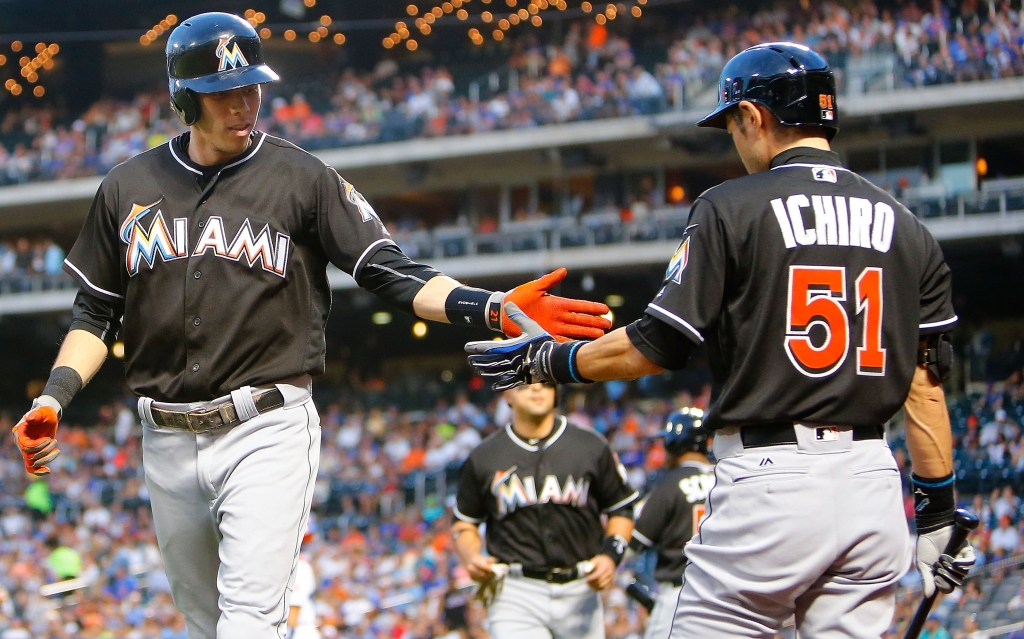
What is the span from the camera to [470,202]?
28.4 m

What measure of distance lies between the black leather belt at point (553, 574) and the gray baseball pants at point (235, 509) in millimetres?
3056

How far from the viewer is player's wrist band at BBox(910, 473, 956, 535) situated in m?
3.96

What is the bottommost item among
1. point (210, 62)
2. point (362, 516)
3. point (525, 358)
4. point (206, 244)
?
point (362, 516)

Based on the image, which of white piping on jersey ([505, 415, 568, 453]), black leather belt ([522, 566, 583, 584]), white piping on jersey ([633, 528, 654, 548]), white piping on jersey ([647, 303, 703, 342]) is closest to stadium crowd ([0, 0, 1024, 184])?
white piping on jersey ([633, 528, 654, 548])

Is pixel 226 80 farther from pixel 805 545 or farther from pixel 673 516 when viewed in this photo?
pixel 673 516

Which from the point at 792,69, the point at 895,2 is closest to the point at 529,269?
the point at 895,2

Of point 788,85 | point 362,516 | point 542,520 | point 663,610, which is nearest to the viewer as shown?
point 788,85

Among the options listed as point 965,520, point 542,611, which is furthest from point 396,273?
point 542,611

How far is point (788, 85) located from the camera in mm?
3619

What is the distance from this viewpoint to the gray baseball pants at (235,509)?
3723 millimetres

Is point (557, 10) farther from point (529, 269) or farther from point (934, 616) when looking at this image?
point (934, 616)

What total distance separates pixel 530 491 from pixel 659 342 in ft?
12.2

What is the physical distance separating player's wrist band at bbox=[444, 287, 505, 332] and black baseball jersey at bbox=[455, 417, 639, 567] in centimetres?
317

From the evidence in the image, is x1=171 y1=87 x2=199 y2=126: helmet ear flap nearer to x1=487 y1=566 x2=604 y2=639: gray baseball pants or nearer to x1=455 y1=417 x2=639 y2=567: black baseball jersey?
x1=455 y1=417 x2=639 y2=567: black baseball jersey
